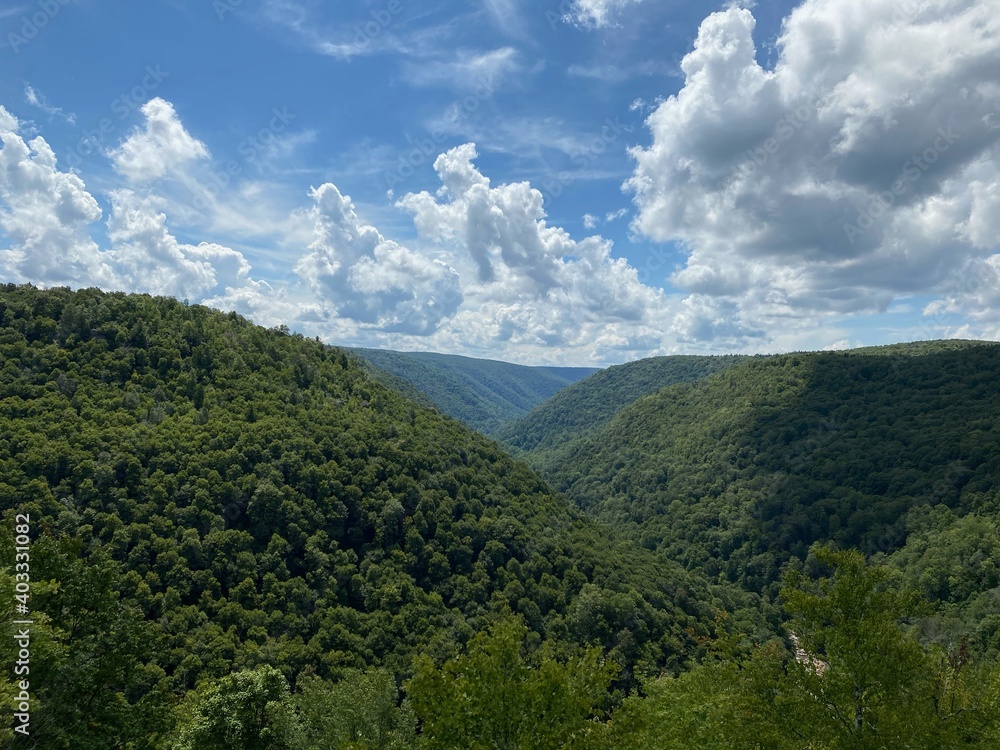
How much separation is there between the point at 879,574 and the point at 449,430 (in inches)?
4628

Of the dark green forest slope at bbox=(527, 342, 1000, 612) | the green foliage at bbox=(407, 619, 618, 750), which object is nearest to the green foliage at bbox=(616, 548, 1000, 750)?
the green foliage at bbox=(407, 619, 618, 750)

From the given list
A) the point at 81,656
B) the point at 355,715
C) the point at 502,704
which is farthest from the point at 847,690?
the point at 355,715

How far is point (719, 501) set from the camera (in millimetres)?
196500

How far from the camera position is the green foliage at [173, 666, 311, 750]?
31.0 m

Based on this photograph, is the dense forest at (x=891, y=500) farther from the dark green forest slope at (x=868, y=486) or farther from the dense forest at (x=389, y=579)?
the dense forest at (x=389, y=579)

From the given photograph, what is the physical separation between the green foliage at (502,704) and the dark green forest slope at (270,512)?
3330 cm

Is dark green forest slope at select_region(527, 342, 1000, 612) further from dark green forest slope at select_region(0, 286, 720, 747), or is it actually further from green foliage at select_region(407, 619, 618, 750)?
green foliage at select_region(407, 619, 618, 750)

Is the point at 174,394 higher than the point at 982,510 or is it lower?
higher

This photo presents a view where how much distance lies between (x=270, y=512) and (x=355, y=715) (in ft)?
174

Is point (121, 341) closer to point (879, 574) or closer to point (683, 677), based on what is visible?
point (683, 677)

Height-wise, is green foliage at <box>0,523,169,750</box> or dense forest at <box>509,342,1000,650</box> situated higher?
green foliage at <box>0,523,169,750</box>

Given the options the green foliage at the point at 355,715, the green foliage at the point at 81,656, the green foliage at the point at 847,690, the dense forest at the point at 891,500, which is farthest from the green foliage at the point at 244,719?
the dense forest at the point at 891,500

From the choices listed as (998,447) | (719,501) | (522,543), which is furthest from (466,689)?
(719,501)

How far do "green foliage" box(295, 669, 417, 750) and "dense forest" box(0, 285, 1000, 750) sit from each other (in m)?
0.29
